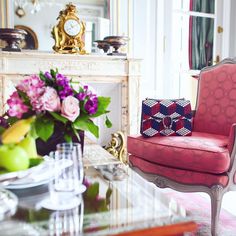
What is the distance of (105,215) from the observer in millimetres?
857

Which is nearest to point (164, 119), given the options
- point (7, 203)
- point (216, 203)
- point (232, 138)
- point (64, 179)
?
point (232, 138)

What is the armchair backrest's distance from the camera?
2115 millimetres

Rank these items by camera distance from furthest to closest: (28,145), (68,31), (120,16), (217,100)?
(120,16) → (68,31) → (217,100) → (28,145)

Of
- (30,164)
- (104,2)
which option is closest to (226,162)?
(30,164)

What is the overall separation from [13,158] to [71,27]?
7.12 feet

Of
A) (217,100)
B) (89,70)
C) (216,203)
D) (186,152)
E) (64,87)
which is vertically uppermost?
(89,70)

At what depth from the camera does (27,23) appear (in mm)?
2814

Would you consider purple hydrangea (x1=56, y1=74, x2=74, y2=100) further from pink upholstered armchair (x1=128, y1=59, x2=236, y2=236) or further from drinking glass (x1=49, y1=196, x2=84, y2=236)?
pink upholstered armchair (x1=128, y1=59, x2=236, y2=236)

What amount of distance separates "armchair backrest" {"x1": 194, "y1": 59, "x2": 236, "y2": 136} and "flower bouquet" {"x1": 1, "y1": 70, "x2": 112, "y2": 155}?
117cm

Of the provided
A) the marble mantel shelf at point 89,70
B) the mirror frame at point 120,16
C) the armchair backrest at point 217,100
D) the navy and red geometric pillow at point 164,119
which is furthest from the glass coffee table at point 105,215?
the mirror frame at point 120,16

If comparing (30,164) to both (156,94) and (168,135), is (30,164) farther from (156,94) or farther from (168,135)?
(156,94)

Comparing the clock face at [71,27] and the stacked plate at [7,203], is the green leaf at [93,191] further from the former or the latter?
the clock face at [71,27]

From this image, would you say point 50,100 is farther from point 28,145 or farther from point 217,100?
point 217,100

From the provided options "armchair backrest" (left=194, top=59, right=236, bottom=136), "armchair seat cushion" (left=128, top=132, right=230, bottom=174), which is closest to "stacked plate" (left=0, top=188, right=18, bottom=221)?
"armchair seat cushion" (left=128, top=132, right=230, bottom=174)
